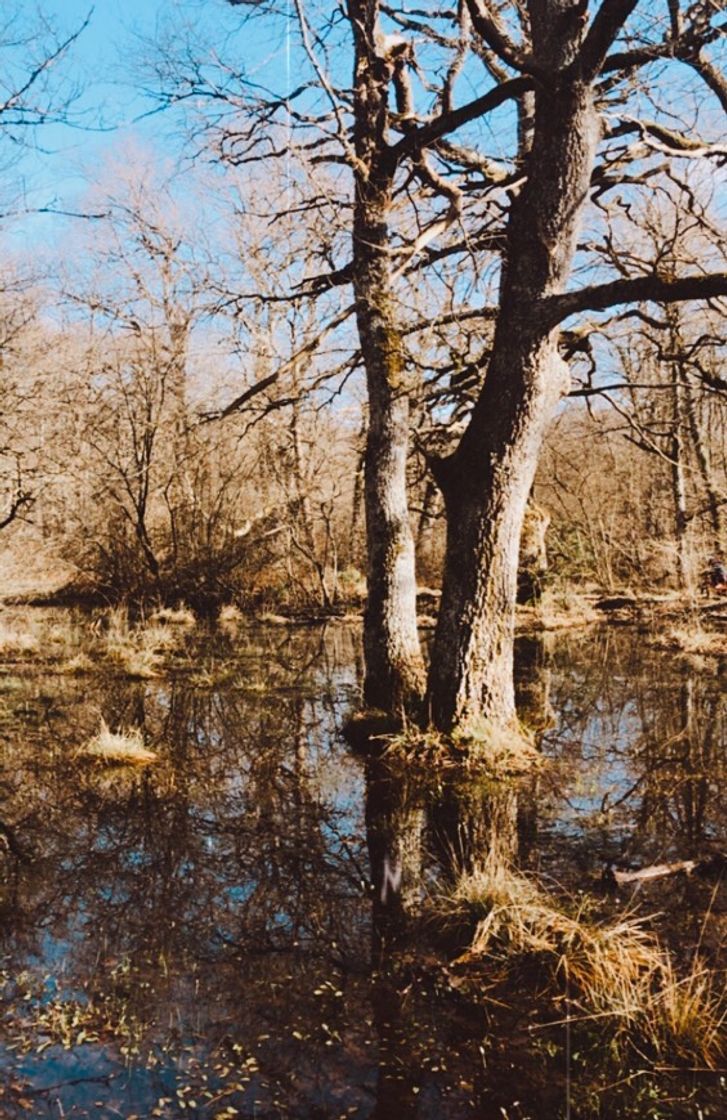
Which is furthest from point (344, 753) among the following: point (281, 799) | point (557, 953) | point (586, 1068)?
point (586, 1068)

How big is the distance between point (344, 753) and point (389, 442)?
309 centimetres

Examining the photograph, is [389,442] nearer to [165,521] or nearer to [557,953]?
[557,953]

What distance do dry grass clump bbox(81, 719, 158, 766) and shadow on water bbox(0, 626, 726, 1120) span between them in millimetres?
112

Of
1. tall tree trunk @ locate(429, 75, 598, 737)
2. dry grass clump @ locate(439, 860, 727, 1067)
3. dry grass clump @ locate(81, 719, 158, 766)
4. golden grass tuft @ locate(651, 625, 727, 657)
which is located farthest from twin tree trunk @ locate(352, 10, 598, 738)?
golden grass tuft @ locate(651, 625, 727, 657)

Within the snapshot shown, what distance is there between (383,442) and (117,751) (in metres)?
3.91

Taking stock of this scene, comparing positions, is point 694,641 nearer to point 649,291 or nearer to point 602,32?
point 649,291

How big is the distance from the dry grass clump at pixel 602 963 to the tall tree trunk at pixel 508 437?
8.69ft

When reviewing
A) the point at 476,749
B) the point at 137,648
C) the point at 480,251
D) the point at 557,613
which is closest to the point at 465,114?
the point at 480,251

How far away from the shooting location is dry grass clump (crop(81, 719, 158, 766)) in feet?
24.7

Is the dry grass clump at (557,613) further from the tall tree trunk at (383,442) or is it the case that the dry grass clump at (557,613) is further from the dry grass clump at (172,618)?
the tall tree trunk at (383,442)

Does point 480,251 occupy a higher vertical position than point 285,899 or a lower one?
higher

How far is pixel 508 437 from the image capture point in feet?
22.2

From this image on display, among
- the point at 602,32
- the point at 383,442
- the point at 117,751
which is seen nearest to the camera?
the point at 602,32

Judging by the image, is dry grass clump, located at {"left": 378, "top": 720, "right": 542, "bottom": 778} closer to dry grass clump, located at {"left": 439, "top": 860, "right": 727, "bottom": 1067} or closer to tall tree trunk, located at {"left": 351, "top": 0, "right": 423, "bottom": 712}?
tall tree trunk, located at {"left": 351, "top": 0, "right": 423, "bottom": 712}
